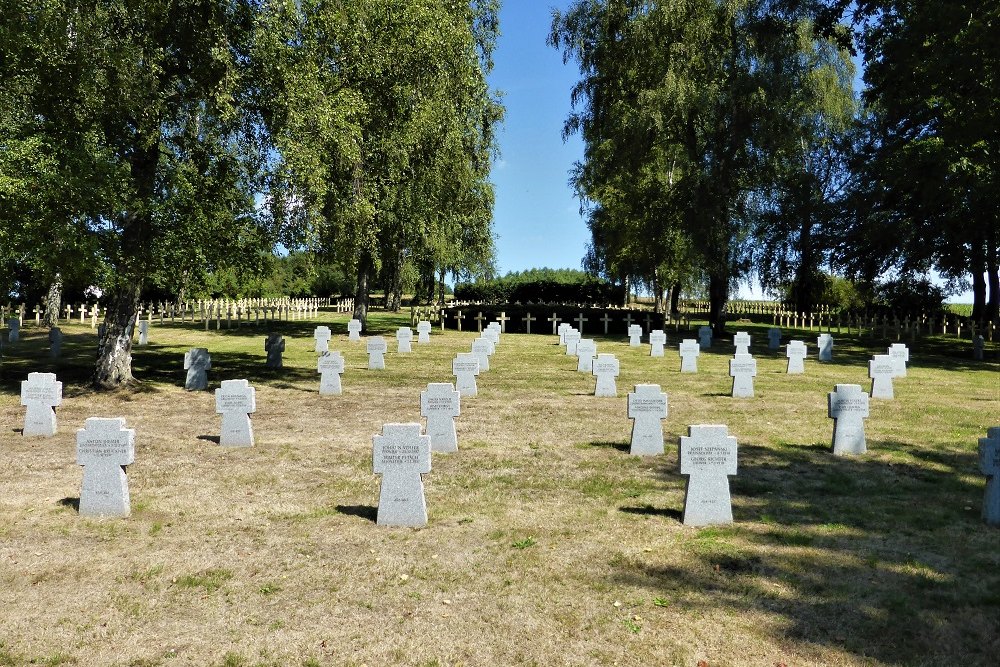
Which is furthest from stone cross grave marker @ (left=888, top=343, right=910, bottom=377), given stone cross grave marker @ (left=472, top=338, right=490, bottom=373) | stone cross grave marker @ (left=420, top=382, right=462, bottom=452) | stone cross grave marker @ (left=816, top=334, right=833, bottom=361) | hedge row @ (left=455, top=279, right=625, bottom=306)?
hedge row @ (left=455, top=279, right=625, bottom=306)

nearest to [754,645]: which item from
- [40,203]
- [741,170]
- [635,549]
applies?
[635,549]

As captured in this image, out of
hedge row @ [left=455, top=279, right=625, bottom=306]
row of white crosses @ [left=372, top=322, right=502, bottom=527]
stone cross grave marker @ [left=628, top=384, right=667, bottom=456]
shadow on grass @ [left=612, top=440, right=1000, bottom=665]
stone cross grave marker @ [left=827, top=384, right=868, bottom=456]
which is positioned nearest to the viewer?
shadow on grass @ [left=612, top=440, right=1000, bottom=665]

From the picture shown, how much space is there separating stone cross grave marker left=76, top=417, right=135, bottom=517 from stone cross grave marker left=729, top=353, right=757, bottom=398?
1200cm

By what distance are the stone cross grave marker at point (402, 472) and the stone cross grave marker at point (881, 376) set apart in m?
12.3

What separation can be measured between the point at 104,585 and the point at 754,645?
197 inches

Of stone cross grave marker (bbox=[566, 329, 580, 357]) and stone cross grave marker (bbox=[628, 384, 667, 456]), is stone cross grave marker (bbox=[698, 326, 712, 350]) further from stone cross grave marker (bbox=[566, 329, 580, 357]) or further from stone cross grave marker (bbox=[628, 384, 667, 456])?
stone cross grave marker (bbox=[628, 384, 667, 456])

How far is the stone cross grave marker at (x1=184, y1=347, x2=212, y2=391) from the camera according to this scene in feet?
52.5

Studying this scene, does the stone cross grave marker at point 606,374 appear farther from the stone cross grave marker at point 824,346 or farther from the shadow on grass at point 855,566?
the stone cross grave marker at point 824,346

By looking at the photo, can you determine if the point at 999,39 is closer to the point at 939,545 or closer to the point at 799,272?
the point at 939,545

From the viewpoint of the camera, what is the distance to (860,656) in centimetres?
484

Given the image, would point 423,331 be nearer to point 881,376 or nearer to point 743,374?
point 743,374

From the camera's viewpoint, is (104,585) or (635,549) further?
(635,549)

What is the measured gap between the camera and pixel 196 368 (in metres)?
16.1

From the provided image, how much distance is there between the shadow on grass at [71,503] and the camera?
792cm
